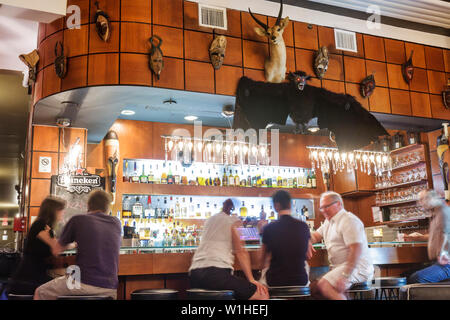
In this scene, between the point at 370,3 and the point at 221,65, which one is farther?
the point at 370,3

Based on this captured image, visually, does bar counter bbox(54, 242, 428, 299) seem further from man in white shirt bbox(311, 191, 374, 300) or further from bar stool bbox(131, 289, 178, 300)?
man in white shirt bbox(311, 191, 374, 300)

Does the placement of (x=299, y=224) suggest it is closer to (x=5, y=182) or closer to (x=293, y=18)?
(x=293, y=18)

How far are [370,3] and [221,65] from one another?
3006 mm

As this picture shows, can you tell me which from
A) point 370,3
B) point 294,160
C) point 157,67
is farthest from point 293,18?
point 294,160

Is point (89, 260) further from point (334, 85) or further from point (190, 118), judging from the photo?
point (190, 118)

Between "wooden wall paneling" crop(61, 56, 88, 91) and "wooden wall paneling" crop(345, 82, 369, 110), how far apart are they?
13.0 feet

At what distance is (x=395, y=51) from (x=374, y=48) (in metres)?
0.43

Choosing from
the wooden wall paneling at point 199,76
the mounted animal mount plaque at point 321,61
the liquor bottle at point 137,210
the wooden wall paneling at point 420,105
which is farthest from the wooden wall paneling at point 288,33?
the liquor bottle at point 137,210

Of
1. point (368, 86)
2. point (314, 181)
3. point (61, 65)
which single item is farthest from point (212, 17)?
point (314, 181)

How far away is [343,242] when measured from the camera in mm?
4023

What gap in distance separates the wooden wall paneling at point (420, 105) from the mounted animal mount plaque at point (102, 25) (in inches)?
199

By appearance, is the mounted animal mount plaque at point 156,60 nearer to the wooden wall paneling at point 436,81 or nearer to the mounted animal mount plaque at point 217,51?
the mounted animal mount plaque at point 217,51

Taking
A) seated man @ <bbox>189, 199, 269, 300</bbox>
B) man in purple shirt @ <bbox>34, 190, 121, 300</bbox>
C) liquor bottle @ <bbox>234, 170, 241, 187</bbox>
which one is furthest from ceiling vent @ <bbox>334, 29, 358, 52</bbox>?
man in purple shirt @ <bbox>34, 190, 121, 300</bbox>

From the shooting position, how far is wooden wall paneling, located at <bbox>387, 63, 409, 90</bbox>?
7.39 metres
